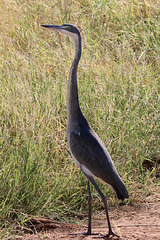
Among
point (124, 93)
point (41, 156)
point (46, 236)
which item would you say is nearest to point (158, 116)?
point (124, 93)

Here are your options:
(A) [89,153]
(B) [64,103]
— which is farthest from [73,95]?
(B) [64,103]

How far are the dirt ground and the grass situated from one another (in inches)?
4.1

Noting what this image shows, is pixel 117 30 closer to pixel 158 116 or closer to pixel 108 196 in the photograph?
pixel 158 116

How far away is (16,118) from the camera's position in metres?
4.53

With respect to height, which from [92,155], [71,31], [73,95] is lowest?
[92,155]

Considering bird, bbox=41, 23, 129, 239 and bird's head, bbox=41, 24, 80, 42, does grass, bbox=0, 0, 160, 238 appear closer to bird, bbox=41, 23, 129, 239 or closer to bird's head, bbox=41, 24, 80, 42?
bird, bbox=41, 23, 129, 239

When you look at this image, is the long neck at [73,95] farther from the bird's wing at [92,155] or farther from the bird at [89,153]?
the bird's wing at [92,155]

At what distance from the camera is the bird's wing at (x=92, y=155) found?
3.68 metres

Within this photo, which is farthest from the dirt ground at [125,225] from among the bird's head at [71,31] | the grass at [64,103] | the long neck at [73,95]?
the bird's head at [71,31]

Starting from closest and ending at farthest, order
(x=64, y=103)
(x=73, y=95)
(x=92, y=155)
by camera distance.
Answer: (x=92, y=155), (x=73, y=95), (x=64, y=103)

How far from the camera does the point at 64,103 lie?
16.4ft

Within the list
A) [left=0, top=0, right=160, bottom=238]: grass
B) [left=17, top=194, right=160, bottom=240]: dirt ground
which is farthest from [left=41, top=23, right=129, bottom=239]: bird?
[left=0, top=0, right=160, bottom=238]: grass

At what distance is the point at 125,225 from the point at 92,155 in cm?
66

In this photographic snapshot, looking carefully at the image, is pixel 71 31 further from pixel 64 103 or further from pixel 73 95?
pixel 64 103
